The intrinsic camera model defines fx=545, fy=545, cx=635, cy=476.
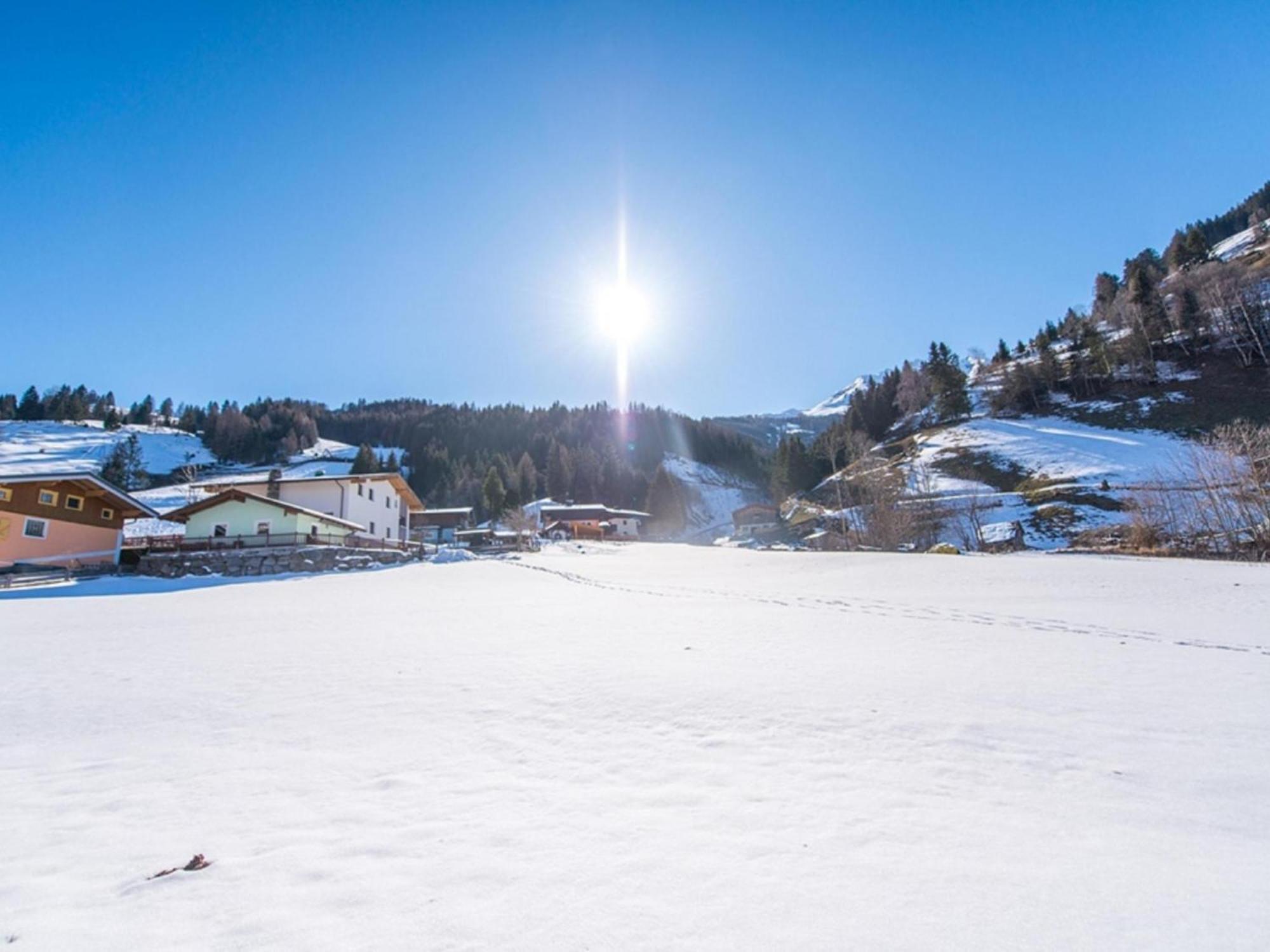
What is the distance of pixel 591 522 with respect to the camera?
81.4 metres

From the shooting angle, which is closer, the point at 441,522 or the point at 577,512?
the point at 441,522

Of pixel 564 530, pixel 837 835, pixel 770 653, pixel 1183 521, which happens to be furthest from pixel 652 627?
pixel 564 530

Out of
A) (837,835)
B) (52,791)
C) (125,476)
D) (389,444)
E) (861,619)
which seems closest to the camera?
(837,835)

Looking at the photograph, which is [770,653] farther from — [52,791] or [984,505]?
[984,505]

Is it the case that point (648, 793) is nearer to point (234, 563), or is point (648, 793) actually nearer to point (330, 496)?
point (234, 563)

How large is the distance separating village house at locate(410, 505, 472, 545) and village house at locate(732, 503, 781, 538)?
36.8 metres

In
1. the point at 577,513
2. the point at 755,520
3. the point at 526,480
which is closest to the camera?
the point at 755,520

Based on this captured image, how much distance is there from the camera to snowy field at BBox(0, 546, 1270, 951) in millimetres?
2514

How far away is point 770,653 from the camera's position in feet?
27.9

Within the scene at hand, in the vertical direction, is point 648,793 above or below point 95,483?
below

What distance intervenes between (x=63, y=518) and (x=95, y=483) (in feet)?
7.28

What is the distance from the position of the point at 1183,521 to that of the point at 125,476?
117111 mm

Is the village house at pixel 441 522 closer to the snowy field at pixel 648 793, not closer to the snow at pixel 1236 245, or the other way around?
the snowy field at pixel 648 793

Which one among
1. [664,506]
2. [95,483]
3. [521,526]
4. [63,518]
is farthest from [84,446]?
[664,506]
